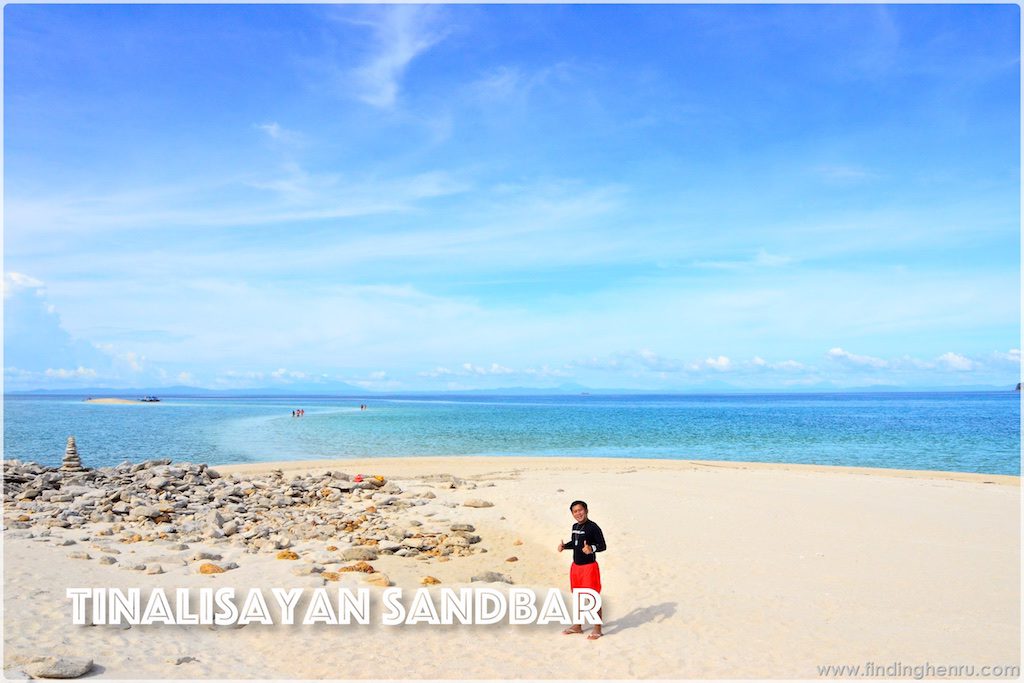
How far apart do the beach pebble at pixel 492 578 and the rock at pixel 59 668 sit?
6.27m

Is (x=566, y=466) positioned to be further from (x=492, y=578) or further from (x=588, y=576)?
(x=588, y=576)

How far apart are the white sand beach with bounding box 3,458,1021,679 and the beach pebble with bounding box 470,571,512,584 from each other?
47 cm

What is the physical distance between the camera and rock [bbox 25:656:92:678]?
24.4 feet

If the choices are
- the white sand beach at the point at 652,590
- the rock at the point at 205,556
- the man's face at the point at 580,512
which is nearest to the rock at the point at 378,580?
the white sand beach at the point at 652,590

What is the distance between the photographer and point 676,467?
104 feet

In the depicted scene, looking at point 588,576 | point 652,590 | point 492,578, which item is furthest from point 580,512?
point 492,578

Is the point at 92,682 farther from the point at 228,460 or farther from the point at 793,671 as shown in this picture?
the point at 228,460

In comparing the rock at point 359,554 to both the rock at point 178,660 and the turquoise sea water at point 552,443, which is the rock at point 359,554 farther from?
the turquoise sea water at point 552,443

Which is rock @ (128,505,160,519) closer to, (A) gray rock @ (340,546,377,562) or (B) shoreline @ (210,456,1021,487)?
(A) gray rock @ (340,546,377,562)

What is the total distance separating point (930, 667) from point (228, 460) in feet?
113

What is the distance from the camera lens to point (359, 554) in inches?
520

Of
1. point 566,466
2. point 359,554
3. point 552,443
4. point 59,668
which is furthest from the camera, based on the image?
Answer: point 552,443

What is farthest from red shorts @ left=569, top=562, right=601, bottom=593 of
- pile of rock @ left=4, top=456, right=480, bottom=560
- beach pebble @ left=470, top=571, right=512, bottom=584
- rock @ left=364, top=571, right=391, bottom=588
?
pile of rock @ left=4, top=456, right=480, bottom=560

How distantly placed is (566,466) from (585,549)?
2314 centimetres
